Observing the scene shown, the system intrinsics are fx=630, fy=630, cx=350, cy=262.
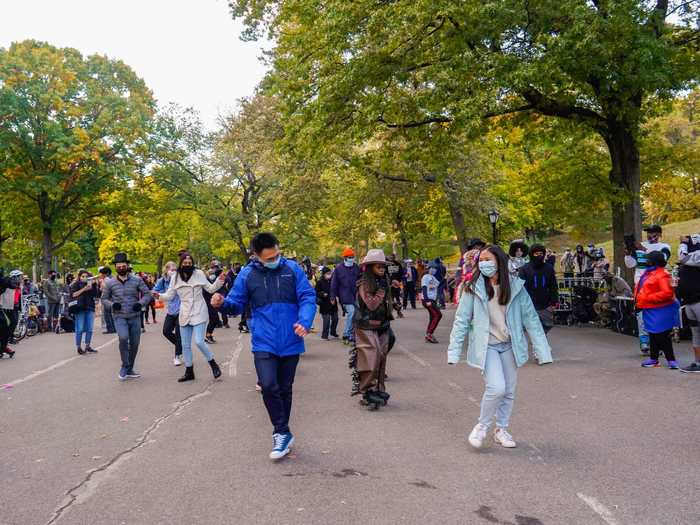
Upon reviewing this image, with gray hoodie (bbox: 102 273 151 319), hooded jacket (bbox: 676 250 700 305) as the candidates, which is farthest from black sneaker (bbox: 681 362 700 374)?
gray hoodie (bbox: 102 273 151 319)

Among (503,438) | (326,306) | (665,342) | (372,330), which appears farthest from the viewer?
(326,306)

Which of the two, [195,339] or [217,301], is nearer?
[217,301]

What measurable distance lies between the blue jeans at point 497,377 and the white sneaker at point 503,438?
19 centimetres

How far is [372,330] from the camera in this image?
24.2 ft

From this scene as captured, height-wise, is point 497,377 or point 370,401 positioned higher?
point 497,377

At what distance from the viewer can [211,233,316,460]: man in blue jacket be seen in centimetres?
533

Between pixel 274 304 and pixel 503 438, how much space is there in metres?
2.29

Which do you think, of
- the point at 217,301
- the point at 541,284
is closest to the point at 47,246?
the point at 541,284

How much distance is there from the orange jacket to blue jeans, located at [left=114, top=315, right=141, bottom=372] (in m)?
7.62

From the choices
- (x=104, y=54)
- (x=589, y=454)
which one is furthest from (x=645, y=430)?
(x=104, y=54)

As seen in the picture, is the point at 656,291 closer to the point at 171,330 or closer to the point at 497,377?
the point at 497,377

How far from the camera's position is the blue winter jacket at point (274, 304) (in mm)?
5383

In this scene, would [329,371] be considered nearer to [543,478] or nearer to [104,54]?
[543,478]

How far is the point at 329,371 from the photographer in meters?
9.85
